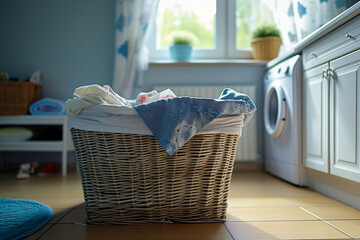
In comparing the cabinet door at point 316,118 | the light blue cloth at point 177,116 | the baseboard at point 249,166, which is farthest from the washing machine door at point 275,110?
the light blue cloth at point 177,116

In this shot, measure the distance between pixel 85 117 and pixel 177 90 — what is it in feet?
5.28

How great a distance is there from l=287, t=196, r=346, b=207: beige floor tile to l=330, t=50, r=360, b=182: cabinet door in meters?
0.14

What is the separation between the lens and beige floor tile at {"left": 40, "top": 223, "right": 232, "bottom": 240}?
3.40ft

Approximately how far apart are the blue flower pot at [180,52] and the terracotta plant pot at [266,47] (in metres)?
0.56

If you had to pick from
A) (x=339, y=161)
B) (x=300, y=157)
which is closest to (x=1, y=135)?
(x=300, y=157)

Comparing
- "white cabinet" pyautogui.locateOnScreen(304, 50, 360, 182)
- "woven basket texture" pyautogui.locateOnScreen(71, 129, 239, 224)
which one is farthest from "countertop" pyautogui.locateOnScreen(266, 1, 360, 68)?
"woven basket texture" pyautogui.locateOnScreen(71, 129, 239, 224)

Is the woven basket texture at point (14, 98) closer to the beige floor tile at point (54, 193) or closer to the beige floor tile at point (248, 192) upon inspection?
the beige floor tile at point (54, 193)

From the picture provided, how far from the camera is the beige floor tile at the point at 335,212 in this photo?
1.30m

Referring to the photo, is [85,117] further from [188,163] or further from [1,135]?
[1,135]

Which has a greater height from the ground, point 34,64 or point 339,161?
Answer: point 34,64

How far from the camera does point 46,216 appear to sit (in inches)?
48.8

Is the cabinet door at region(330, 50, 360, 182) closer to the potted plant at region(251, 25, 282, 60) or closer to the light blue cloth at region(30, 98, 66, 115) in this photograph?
the potted plant at region(251, 25, 282, 60)

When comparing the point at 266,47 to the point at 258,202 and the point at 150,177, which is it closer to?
the point at 258,202

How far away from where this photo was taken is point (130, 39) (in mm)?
2641
